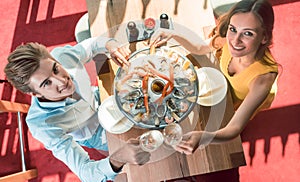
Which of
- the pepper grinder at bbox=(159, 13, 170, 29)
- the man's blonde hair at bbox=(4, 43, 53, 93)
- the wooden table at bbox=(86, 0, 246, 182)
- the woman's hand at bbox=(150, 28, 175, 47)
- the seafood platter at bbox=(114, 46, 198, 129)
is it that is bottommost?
the wooden table at bbox=(86, 0, 246, 182)

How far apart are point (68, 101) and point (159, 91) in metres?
0.46

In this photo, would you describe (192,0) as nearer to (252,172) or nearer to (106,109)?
(106,109)

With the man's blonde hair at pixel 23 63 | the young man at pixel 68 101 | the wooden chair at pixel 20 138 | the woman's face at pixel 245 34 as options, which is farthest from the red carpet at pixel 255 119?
the man's blonde hair at pixel 23 63

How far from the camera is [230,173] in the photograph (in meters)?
2.19

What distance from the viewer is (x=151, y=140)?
1425 mm

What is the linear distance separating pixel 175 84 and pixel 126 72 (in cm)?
22

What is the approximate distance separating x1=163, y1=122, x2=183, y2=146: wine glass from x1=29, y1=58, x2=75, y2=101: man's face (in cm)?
47

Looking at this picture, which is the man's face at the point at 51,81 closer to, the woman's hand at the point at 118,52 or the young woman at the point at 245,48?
the woman's hand at the point at 118,52

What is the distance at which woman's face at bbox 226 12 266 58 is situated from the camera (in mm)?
1564

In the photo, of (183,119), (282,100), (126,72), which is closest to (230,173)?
(282,100)

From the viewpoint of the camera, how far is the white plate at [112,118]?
1493 millimetres

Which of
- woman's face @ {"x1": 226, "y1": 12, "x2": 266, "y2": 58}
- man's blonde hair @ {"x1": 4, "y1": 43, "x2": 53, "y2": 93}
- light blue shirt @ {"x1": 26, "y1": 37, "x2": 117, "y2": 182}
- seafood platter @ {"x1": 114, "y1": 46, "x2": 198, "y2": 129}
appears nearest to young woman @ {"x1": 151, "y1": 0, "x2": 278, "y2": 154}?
woman's face @ {"x1": 226, "y1": 12, "x2": 266, "y2": 58}

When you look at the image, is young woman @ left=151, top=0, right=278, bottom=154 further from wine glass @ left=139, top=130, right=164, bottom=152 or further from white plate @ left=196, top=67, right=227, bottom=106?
wine glass @ left=139, top=130, right=164, bottom=152

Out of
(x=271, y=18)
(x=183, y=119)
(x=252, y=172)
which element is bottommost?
(x=252, y=172)
